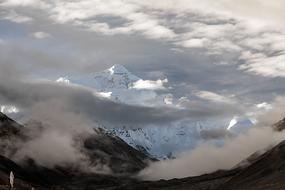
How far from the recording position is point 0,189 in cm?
12656

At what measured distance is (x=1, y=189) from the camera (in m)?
128

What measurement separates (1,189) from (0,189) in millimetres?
1205
